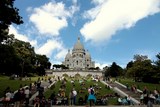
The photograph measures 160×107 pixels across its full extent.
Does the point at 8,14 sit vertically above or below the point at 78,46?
below

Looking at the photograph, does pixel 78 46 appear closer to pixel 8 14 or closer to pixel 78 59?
pixel 78 59

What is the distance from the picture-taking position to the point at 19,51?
3740 inches

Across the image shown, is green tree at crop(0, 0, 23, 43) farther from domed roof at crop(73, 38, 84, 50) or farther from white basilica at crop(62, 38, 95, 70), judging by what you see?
domed roof at crop(73, 38, 84, 50)

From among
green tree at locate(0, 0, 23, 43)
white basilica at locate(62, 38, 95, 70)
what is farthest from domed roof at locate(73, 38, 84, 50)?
green tree at locate(0, 0, 23, 43)

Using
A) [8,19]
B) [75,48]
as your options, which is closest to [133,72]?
[8,19]

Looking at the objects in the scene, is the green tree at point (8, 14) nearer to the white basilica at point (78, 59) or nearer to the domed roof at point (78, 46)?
the white basilica at point (78, 59)

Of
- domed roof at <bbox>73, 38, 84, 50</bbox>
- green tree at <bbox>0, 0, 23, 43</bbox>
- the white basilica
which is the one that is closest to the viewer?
green tree at <bbox>0, 0, 23, 43</bbox>

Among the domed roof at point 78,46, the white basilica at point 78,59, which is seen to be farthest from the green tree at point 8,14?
the domed roof at point 78,46

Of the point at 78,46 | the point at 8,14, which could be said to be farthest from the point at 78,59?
the point at 8,14

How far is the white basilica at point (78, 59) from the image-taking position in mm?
172250

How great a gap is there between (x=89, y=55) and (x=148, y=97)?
160372 mm

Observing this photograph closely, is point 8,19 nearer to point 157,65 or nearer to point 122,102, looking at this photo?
point 122,102

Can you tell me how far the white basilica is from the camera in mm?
172250

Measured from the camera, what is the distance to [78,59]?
172375 mm
